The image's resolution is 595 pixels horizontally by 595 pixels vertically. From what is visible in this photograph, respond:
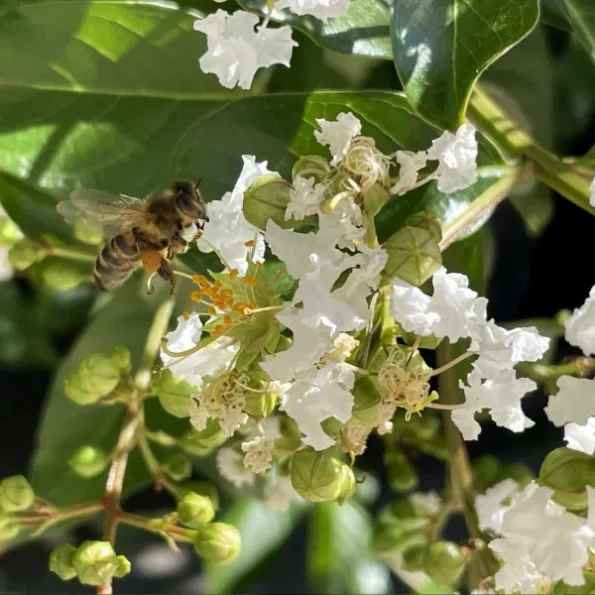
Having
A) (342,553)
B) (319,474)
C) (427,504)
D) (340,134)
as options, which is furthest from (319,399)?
(342,553)

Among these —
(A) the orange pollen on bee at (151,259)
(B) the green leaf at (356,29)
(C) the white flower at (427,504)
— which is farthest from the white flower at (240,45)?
(C) the white flower at (427,504)

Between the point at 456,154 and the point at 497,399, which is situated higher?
the point at 456,154

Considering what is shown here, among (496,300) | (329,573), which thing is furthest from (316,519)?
(496,300)

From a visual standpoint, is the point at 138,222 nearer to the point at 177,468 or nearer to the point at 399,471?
the point at 177,468

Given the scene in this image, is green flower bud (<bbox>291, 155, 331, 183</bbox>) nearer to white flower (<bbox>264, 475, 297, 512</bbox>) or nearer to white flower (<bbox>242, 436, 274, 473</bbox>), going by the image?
white flower (<bbox>242, 436, 274, 473</bbox>)

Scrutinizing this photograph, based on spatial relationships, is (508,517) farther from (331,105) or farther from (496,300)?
(496,300)

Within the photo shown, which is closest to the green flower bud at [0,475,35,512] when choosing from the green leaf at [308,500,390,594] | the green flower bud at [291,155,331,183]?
the green flower bud at [291,155,331,183]

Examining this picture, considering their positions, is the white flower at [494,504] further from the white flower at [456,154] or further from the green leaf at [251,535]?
the green leaf at [251,535]
